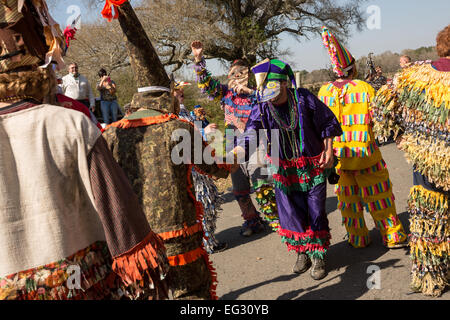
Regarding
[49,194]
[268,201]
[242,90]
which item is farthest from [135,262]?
[242,90]

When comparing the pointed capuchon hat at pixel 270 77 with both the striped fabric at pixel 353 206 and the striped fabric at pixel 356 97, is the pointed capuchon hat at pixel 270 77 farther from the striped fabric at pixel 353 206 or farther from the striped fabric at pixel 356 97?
the striped fabric at pixel 353 206

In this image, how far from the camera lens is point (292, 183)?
3.94 metres

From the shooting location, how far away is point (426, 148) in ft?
9.64

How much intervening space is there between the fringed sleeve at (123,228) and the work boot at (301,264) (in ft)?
8.64

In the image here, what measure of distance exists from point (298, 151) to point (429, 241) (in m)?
1.35

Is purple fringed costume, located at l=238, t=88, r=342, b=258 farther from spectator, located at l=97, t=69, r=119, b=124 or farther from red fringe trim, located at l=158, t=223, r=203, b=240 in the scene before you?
spectator, located at l=97, t=69, r=119, b=124

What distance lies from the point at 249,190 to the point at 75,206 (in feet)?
12.9

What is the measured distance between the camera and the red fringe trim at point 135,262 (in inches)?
64.9

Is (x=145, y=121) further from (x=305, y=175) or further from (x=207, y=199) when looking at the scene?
(x=207, y=199)

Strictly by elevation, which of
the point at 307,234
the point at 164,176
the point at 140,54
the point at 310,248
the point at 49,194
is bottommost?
the point at 310,248

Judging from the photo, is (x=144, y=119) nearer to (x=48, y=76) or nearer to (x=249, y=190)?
(x=48, y=76)

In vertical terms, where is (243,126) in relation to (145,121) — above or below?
below

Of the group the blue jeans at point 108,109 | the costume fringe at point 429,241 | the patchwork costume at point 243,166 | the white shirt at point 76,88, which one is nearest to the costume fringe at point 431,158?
the costume fringe at point 429,241
